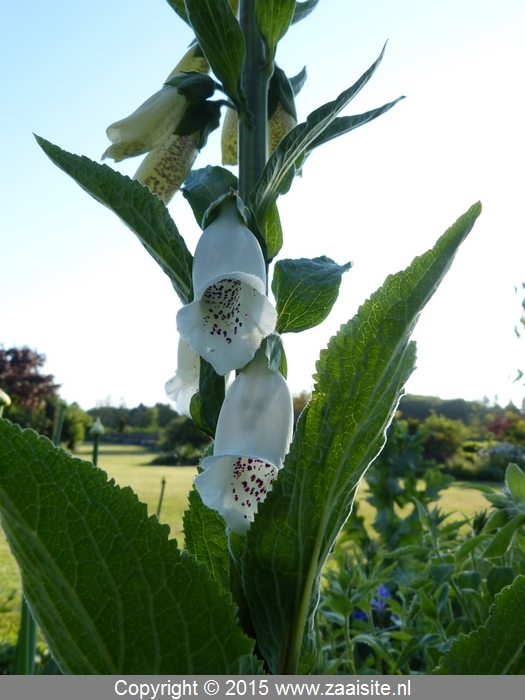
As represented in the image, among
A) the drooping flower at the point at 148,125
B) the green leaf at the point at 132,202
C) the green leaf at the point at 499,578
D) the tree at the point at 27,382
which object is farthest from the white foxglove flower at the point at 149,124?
the tree at the point at 27,382

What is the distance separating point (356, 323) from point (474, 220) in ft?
0.30

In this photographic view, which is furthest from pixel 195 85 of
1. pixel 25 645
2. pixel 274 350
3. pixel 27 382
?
pixel 27 382

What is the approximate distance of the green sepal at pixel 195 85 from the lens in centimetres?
49

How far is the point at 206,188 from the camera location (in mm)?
464

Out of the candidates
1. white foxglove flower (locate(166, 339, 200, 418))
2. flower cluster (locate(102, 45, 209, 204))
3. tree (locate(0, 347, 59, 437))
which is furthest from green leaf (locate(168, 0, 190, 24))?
tree (locate(0, 347, 59, 437))

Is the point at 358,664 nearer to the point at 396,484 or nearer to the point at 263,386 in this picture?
the point at 396,484

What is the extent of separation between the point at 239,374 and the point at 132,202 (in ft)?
0.45

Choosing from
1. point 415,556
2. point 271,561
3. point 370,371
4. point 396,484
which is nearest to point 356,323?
point 370,371

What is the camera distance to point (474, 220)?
0.36 meters

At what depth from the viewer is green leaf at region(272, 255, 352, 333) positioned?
16.7 inches

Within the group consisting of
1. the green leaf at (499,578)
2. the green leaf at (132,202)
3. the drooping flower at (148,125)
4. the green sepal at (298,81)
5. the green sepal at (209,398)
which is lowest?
the green leaf at (499,578)

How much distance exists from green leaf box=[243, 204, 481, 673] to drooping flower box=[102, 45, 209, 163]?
27 centimetres

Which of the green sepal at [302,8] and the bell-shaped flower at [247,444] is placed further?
the green sepal at [302,8]

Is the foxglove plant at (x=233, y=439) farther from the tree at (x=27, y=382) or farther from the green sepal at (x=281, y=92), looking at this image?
the tree at (x=27, y=382)
